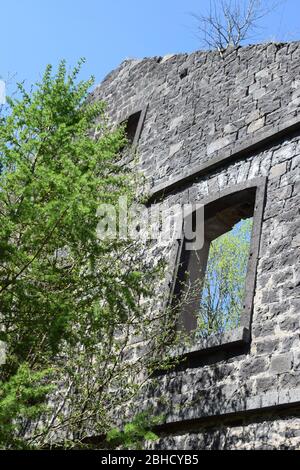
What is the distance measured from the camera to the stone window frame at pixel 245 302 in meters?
5.56

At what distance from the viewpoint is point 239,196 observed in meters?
6.72

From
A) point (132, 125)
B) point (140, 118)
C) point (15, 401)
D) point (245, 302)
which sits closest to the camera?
point (15, 401)

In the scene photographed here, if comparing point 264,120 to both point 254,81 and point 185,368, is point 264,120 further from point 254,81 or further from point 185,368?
point 185,368

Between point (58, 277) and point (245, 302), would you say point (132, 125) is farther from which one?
point (58, 277)

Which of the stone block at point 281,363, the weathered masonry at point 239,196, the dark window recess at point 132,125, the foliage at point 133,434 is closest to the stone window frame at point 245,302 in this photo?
the weathered masonry at point 239,196

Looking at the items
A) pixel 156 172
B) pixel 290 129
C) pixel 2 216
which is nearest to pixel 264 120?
pixel 290 129

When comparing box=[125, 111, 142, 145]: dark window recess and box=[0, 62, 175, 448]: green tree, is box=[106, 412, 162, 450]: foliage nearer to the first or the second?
box=[0, 62, 175, 448]: green tree

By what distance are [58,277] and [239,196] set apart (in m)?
2.37

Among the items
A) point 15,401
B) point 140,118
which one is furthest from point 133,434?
point 140,118

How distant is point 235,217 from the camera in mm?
7090

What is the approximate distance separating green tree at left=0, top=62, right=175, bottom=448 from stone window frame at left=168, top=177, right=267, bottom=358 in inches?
14.9

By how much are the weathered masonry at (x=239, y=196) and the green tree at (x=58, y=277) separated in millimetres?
679
